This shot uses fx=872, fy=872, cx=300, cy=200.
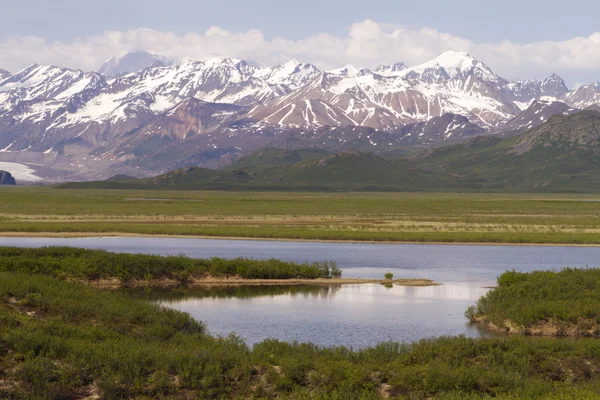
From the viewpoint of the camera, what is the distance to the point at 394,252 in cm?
8781

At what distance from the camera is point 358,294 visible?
184 feet

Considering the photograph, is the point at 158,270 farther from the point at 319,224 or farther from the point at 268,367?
the point at 319,224

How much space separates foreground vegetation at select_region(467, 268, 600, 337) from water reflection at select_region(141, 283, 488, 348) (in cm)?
151

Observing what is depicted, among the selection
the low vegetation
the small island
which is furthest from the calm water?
the low vegetation

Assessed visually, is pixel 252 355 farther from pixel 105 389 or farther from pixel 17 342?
pixel 17 342

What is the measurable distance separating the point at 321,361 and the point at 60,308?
12785mm

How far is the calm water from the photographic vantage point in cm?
4228

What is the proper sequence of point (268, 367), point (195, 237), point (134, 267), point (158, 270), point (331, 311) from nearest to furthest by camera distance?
point (268, 367)
point (331, 311)
point (134, 267)
point (158, 270)
point (195, 237)

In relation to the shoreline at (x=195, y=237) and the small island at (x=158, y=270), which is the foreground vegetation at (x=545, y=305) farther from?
the shoreline at (x=195, y=237)

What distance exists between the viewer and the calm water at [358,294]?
4228 cm

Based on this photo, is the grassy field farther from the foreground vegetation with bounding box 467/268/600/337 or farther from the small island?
the foreground vegetation with bounding box 467/268/600/337

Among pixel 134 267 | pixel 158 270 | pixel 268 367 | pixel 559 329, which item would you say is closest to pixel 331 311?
pixel 559 329

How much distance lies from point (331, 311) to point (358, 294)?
789 cm

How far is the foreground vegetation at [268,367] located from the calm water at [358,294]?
695cm
